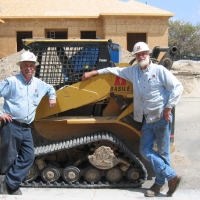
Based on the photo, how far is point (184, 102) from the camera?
1255 cm

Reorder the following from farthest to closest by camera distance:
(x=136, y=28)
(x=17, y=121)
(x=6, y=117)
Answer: (x=136, y=28)
(x=17, y=121)
(x=6, y=117)

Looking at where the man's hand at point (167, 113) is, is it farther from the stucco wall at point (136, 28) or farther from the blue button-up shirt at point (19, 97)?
the stucco wall at point (136, 28)

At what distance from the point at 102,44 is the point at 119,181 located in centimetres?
192

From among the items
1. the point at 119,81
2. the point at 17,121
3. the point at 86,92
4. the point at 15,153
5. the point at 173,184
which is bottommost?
the point at 173,184

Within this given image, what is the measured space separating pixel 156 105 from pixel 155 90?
0.61ft

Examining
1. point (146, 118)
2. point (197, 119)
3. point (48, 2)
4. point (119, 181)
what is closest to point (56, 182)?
point (119, 181)

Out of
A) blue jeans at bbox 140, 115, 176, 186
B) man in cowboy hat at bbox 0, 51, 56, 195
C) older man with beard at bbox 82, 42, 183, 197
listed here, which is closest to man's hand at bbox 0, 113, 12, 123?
man in cowboy hat at bbox 0, 51, 56, 195

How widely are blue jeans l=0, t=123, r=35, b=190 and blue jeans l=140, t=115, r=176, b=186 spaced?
1.45 m

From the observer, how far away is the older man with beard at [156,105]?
4.43 meters

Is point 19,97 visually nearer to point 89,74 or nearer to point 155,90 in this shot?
point 89,74

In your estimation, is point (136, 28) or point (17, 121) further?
point (136, 28)

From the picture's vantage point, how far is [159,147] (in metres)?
4.61

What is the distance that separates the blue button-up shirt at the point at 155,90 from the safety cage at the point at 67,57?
0.74m

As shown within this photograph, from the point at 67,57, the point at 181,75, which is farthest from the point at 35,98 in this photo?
the point at 181,75
